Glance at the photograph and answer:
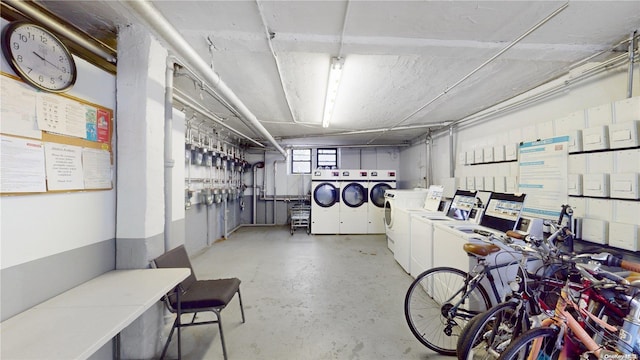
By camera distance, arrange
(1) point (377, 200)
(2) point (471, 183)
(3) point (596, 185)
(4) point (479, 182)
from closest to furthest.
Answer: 1. (3) point (596, 185)
2. (4) point (479, 182)
3. (2) point (471, 183)
4. (1) point (377, 200)

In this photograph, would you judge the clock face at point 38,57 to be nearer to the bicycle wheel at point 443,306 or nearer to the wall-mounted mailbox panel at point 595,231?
the bicycle wheel at point 443,306

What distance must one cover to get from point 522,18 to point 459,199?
2.05 m

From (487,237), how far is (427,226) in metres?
0.76

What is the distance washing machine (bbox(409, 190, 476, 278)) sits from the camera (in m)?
2.56

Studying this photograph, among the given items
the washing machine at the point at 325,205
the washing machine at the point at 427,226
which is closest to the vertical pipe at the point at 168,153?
the washing machine at the point at 427,226

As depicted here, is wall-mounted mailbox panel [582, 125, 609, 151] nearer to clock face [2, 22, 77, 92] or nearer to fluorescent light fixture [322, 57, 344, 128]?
fluorescent light fixture [322, 57, 344, 128]

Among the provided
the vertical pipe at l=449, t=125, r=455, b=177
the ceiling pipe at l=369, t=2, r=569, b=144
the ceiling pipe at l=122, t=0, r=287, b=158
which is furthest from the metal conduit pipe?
the ceiling pipe at l=122, t=0, r=287, b=158

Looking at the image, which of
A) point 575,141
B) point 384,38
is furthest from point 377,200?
point 384,38

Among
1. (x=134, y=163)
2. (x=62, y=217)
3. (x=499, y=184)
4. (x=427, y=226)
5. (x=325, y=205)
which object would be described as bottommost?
(x=325, y=205)

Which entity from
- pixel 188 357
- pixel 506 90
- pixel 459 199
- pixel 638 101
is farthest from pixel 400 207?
pixel 188 357

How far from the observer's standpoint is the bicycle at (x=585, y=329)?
108 cm

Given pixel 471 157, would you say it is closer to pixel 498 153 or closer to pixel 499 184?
pixel 498 153

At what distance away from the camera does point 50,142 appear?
3.92 ft

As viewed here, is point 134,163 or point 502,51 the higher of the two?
point 502,51
